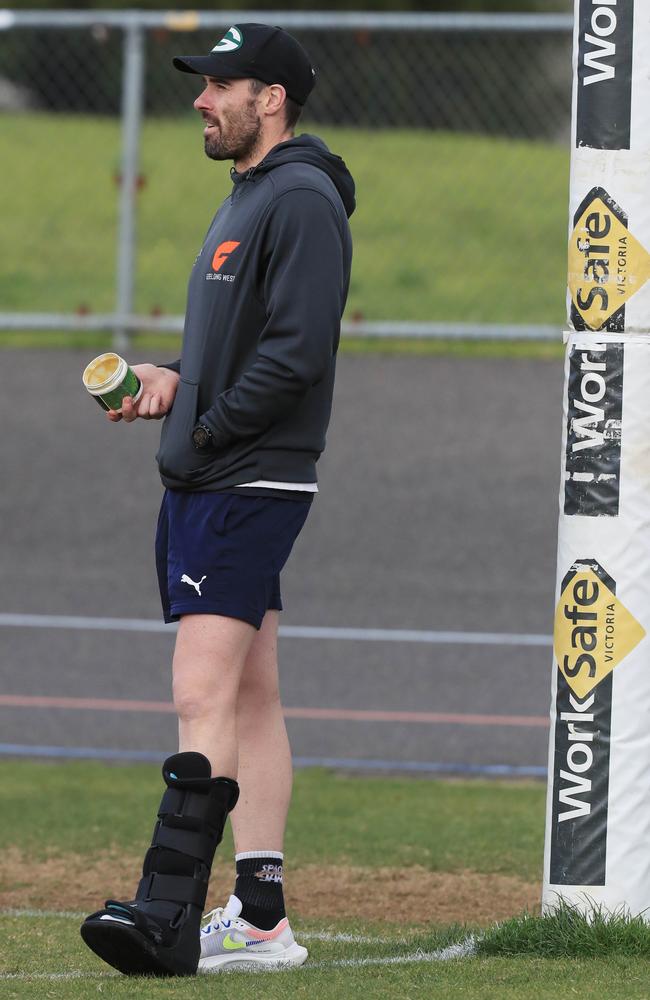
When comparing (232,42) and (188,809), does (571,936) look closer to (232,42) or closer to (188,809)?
(188,809)

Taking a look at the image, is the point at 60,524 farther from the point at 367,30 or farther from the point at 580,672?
the point at 580,672

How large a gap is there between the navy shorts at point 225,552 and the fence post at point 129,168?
376 inches

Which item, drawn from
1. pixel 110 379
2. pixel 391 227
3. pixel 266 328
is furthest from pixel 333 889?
pixel 391 227

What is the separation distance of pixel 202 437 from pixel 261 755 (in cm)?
85

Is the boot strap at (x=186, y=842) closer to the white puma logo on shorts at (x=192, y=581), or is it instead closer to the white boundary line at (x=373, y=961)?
the white boundary line at (x=373, y=961)

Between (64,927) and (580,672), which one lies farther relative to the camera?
(64,927)

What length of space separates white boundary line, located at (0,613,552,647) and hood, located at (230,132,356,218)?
520 cm

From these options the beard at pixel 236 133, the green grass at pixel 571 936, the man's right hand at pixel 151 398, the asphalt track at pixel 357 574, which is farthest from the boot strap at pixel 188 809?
the asphalt track at pixel 357 574

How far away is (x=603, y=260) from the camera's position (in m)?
4.30

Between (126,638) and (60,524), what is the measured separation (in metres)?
2.53

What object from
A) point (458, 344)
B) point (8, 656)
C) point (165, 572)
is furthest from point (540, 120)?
point (165, 572)

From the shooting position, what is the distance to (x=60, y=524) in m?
11.9

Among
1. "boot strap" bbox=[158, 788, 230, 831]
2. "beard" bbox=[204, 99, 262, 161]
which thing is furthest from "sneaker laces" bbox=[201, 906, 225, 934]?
"beard" bbox=[204, 99, 262, 161]

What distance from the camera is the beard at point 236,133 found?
4.50 metres
